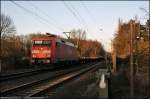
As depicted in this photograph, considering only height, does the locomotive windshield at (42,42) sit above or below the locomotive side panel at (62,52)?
above

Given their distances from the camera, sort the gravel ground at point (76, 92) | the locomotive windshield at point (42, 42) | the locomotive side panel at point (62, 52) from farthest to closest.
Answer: the locomotive side panel at point (62, 52) < the locomotive windshield at point (42, 42) < the gravel ground at point (76, 92)

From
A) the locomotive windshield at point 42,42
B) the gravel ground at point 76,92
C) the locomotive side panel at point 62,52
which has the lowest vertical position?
the gravel ground at point 76,92

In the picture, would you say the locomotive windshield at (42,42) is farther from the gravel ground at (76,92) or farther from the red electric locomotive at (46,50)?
the gravel ground at (76,92)

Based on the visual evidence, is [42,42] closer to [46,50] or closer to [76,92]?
[46,50]

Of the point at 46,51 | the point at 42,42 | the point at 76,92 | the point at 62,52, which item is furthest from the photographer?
the point at 62,52

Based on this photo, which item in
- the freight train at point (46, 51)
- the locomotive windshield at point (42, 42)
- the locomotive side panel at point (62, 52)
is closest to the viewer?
the freight train at point (46, 51)

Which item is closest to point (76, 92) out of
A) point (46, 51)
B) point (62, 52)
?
point (46, 51)

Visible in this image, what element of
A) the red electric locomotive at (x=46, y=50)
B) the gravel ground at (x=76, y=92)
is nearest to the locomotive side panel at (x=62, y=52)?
the red electric locomotive at (x=46, y=50)

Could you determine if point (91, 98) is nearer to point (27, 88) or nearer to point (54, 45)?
point (27, 88)

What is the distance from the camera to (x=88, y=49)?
10775 cm

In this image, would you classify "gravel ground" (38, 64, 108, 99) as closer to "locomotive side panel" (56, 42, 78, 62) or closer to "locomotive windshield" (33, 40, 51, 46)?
"locomotive windshield" (33, 40, 51, 46)

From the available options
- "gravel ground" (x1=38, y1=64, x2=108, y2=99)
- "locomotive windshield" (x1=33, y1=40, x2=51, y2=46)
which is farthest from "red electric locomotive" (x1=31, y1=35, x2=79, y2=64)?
"gravel ground" (x1=38, y1=64, x2=108, y2=99)

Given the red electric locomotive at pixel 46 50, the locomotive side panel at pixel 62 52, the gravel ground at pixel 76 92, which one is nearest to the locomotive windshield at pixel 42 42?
the red electric locomotive at pixel 46 50

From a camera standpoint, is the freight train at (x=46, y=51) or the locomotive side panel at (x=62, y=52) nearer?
the freight train at (x=46, y=51)
